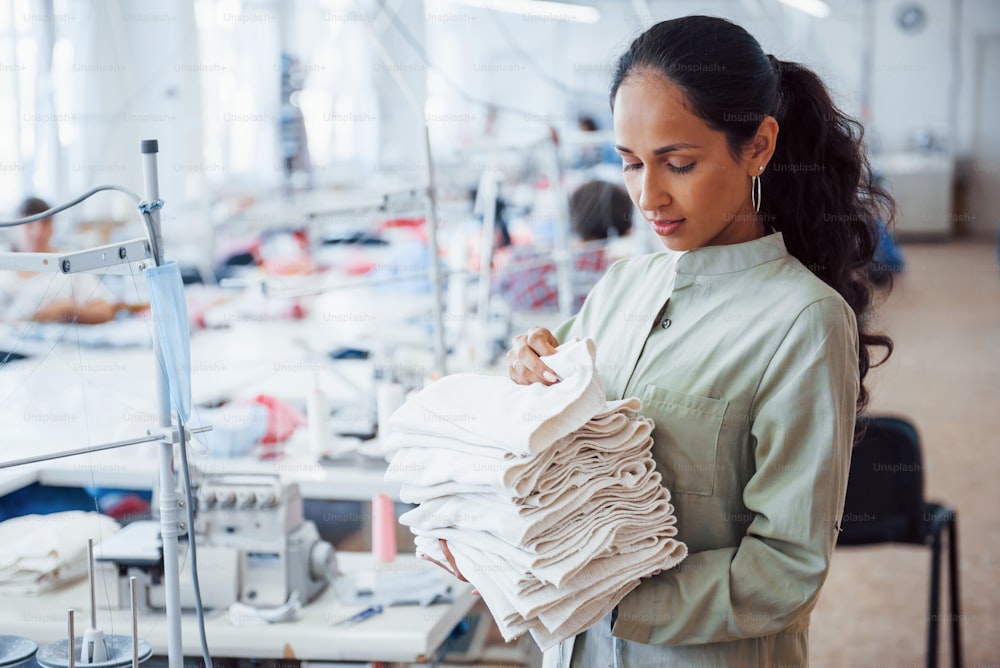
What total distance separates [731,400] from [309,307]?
127 inches

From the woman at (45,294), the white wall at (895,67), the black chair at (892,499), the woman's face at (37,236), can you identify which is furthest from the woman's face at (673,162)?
the white wall at (895,67)

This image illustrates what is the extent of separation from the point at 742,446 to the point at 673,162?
1.00 ft

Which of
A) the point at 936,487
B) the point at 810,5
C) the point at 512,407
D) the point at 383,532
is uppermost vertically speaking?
the point at 810,5

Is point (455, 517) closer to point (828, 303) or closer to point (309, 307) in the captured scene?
point (828, 303)

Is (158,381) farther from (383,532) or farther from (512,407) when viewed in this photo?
(383,532)

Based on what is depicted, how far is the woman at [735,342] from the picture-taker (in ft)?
3.15

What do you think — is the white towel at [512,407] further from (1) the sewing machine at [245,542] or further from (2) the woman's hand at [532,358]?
(1) the sewing machine at [245,542]

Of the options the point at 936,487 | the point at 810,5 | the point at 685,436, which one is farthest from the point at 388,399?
the point at 810,5

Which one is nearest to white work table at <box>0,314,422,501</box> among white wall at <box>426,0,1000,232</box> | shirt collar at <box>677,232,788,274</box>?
shirt collar at <box>677,232,788,274</box>

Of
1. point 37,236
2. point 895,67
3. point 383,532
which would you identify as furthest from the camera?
point 895,67

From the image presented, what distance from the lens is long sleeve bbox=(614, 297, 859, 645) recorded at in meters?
0.95

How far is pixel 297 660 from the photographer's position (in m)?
1.59

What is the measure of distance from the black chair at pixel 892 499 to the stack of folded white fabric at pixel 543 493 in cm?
137

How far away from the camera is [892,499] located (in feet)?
7.32
